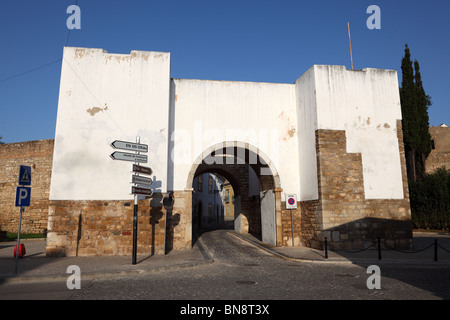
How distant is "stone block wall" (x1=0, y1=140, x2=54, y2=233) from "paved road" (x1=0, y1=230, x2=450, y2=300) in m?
14.9

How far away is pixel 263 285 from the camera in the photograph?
6285 mm

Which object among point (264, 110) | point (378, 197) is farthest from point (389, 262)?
point (264, 110)

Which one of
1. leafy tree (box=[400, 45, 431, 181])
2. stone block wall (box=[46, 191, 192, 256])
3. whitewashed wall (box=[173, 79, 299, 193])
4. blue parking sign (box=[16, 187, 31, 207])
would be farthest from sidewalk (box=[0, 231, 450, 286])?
leafy tree (box=[400, 45, 431, 181])

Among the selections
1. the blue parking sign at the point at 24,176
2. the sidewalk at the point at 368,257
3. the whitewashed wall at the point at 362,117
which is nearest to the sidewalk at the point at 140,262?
the sidewalk at the point at 368,257

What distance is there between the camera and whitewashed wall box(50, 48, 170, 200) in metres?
11.0

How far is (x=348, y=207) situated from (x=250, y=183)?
28.9 ft

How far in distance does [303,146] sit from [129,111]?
6721 mm

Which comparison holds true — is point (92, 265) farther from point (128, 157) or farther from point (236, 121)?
point (236, 121)

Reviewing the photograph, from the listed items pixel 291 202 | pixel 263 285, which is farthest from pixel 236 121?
pixel 263 285

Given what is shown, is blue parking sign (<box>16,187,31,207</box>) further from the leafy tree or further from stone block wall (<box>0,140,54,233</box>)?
the leafy tree

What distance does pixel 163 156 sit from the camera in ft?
37.7

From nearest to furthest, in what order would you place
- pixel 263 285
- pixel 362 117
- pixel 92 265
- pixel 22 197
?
pixel 263 285
pixel 22 197
pixel 92 265
pixel 362 117

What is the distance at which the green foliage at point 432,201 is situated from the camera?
63.9 ft

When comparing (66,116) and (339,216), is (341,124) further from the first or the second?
(66,116)
